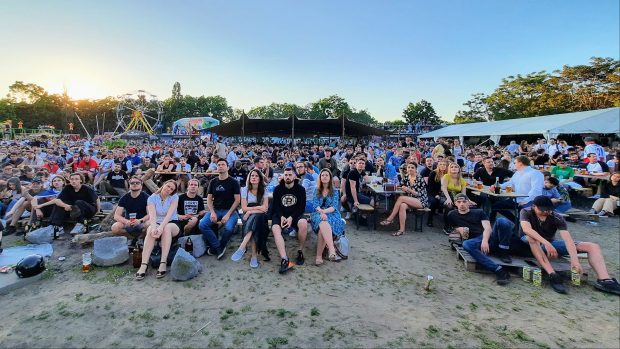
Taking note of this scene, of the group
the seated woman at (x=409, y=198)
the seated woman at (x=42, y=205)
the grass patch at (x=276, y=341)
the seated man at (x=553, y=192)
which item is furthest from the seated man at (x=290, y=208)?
the seated man at (x=553, y=192)

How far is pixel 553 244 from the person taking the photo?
411cm

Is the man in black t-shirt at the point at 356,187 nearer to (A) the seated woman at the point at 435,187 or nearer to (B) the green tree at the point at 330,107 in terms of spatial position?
(A) the seated woman at the point at 435,187

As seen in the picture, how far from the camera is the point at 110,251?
4.54 m

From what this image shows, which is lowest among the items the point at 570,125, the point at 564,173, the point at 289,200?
the point at 289,200

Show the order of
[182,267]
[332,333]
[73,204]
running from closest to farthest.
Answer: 1. [332,333]
2. [182,267]
3. [73,204]

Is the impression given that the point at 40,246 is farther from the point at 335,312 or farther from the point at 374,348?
the point at 374,348

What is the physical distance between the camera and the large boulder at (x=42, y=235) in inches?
211

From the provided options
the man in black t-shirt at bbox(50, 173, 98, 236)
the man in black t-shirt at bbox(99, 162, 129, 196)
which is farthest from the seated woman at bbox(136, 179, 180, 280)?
the man in black t-shirt at bbox(99, 162, 129, 196)

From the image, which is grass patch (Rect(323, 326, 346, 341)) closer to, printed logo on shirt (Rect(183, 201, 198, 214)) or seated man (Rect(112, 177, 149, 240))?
printed logo on shirt (Rect(183, 201, 198, 214))

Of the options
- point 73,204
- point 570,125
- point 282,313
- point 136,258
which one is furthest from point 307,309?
point 570,125

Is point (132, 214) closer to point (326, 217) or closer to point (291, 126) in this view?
point (326, 217)

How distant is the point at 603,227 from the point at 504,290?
183 inches

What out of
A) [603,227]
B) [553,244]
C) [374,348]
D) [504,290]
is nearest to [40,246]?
[374,348]

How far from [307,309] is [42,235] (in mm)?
5272
